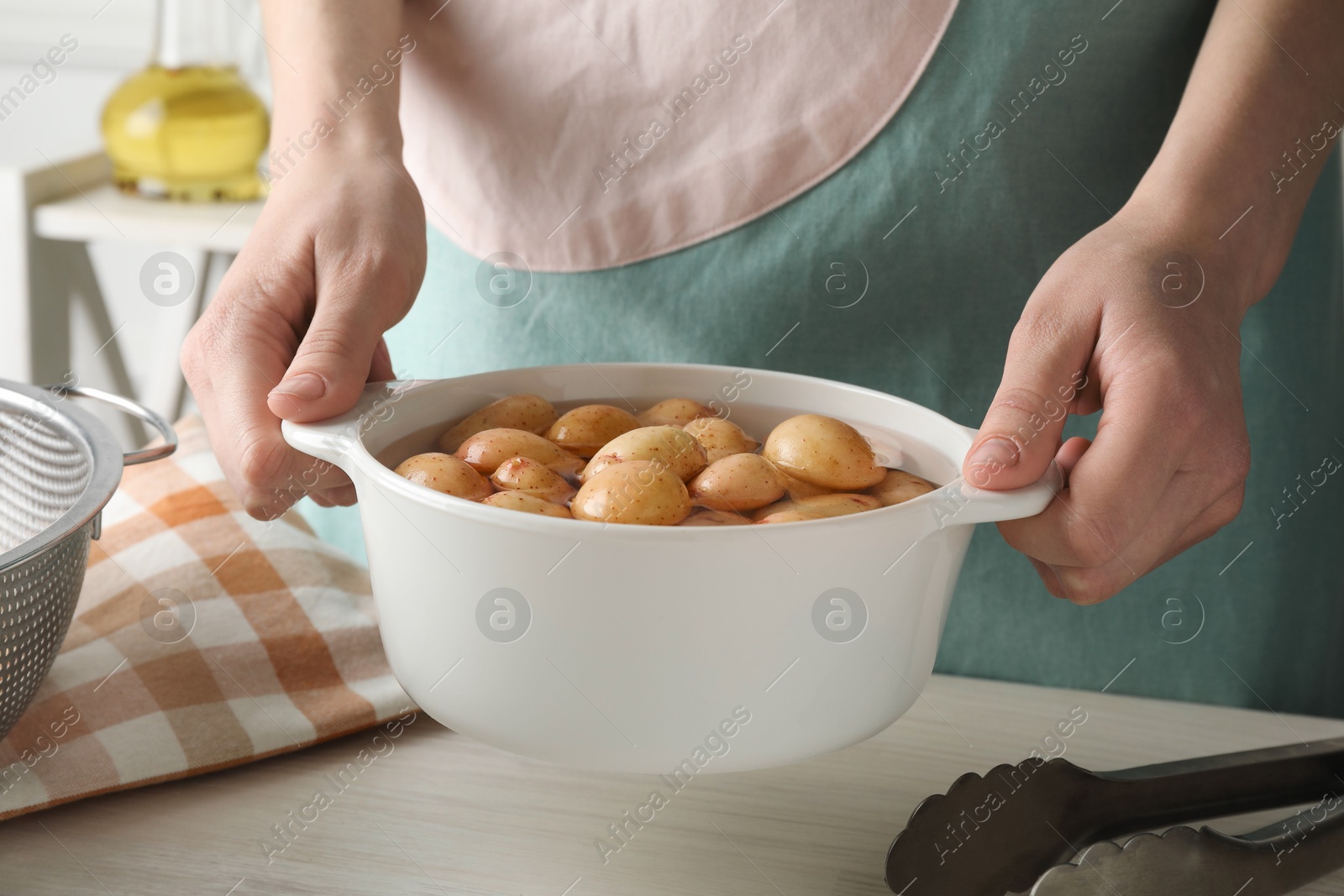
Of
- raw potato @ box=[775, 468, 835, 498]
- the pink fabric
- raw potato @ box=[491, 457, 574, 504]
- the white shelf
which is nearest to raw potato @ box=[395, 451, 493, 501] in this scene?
A: raw potato @ box=[491, 457, 574, 504]

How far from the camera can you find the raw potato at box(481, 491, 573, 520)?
371 mm

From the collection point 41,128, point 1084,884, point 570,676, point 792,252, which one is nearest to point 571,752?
point 570,676

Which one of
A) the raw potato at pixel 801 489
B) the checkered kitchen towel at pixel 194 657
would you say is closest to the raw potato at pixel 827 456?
the raw potato at pixel 801 489

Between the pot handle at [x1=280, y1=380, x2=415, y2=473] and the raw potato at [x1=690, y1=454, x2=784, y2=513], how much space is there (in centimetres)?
13

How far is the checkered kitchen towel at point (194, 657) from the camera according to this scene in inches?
18.8

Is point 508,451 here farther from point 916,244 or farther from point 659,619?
point 916,244

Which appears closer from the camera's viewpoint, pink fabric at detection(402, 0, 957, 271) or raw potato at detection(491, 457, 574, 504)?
raw potato at detection(491, 457, 574, 504)

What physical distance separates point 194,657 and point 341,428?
7.9 inches

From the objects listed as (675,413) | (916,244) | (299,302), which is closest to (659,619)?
(675,413)

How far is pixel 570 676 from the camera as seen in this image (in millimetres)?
355

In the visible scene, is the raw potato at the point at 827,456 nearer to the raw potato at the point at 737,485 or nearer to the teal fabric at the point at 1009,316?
the raw potato at the point at 737,485

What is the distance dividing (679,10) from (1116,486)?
40 centimetres

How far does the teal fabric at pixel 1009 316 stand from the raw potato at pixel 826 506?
12.4 inches

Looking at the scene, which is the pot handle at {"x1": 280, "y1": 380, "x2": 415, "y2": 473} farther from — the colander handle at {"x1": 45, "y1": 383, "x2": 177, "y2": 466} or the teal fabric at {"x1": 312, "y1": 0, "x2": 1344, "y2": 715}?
the teal fabric at {"x1": 312, "y1": 0, "x2": 1344, "y2": 715}
